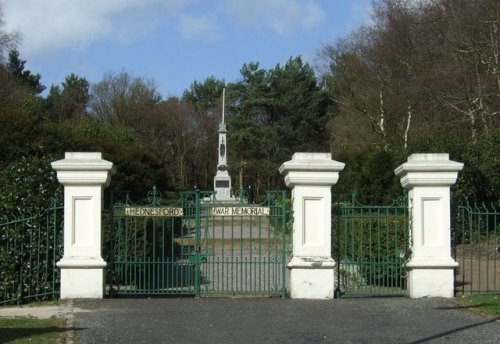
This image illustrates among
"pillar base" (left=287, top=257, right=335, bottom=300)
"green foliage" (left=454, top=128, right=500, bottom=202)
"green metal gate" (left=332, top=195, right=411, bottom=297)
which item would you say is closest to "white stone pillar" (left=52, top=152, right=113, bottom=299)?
"pillar base" (left=287, top=257, right=335, bottom=300)

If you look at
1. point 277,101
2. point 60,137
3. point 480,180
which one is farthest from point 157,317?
point 277,101

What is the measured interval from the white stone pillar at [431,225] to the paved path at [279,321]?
41 centimetres

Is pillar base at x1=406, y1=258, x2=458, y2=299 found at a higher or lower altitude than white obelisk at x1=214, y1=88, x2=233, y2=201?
lower

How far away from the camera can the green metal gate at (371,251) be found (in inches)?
503

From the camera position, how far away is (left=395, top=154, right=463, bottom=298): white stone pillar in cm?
1238

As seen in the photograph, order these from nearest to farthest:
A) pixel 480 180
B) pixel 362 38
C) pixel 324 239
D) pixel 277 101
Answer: pixel 324 239, pixel 480 180, pixel 362 38, pixel 277 101

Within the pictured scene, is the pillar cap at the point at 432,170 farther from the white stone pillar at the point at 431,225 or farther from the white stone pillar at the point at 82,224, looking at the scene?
the white stone pillar at the point at 82,224

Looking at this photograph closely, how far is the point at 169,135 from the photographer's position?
65.2m

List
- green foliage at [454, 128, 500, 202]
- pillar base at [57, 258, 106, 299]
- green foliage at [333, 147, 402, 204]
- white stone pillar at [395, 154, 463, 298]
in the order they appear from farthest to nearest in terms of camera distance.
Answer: green foliage at [333, 147, 402, 204] → green foliage at [454, 128, 500, 202] → white stone pillar at [395, 154, 463, 298] → pillar base at [57, 258, 106, 299]

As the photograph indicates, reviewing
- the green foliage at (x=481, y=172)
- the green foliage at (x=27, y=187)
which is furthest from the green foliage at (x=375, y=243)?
the green foliage at (x=481, y=172)

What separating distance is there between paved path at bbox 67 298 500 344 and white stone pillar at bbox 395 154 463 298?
1.33 feet

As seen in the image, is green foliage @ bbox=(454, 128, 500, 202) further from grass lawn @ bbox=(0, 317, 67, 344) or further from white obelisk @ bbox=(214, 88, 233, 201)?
white obelisk @ bbox=(214, 88, 233, 201)

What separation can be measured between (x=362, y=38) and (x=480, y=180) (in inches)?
763

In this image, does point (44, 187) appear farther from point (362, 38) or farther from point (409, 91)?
point (362, 38)
